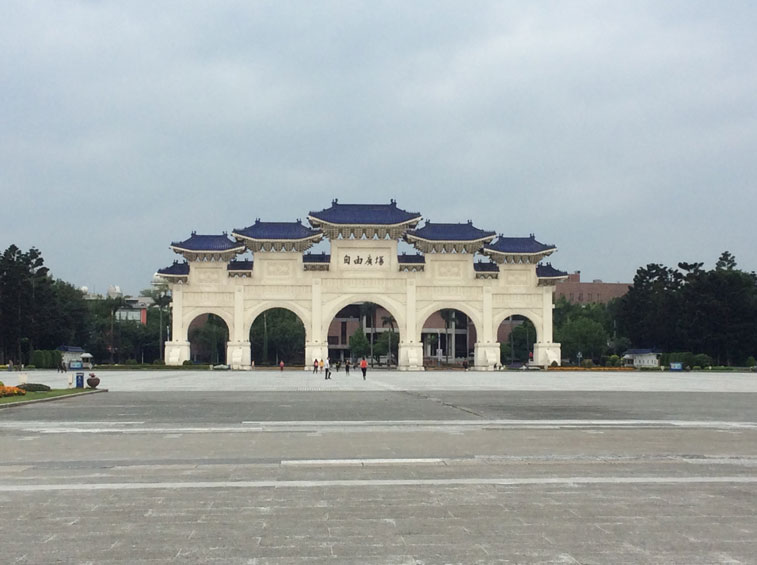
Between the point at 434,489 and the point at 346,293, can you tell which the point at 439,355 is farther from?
the point at 434,489

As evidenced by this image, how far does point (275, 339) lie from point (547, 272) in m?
31.5

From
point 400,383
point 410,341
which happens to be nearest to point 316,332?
point 410,341

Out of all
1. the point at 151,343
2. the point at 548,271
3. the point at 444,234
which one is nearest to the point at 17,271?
the point at 151,343

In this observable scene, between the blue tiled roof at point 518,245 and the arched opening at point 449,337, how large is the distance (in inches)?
1137

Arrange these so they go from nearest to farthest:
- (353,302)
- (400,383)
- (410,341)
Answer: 1. (400,383)
2. (353,302)
3. (410,341)

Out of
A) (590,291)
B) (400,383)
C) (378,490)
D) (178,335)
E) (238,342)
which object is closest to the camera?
(378,490)

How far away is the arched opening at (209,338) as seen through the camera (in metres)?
77.2

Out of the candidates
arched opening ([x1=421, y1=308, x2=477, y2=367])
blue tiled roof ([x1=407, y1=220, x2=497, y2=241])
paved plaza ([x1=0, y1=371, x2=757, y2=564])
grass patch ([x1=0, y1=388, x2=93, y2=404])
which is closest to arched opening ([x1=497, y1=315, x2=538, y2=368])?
arched opening ([x1=421, y1=308, x2=477, y2=367])

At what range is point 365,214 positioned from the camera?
57.2 metres

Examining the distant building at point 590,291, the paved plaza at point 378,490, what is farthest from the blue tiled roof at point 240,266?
the distant building at point 590,291

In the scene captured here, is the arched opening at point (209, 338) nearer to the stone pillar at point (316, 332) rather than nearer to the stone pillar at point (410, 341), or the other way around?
the stone pillar at point (316, 332)

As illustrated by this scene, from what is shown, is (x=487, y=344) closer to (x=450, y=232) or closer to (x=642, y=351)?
(x=450, y=232)

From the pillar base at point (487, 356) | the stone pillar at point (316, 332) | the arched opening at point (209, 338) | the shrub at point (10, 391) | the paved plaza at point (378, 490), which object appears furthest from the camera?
the arched opening at point (209, 338)

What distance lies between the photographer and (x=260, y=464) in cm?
958
